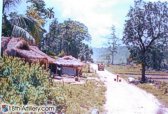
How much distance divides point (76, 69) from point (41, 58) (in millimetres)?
277

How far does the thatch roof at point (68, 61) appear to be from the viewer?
3.04 metres

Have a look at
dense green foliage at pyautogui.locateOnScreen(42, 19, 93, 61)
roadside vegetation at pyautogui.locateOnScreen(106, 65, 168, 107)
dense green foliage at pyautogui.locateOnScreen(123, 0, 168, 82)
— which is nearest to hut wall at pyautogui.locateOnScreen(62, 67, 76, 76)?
dense green foliage at pyautogui.locateOnScreen(42, 19, 93, 61)

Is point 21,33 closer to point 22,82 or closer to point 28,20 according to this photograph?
point 28,20

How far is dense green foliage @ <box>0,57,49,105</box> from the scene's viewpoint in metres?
2.90

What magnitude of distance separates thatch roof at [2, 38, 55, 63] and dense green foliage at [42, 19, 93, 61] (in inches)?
2.4

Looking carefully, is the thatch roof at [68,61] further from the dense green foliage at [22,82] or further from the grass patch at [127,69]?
the grass patch at [127,69]

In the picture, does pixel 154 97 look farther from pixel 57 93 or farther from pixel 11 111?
pixel 11 111

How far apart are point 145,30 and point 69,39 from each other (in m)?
0.61

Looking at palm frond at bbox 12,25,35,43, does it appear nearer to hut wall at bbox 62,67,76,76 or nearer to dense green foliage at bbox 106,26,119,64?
hut wall at bbox 62,67,76,76

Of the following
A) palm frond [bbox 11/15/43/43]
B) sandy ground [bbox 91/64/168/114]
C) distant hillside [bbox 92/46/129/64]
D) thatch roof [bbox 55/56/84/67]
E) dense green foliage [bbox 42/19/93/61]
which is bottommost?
sandy ground [bbox 91/64/168/114]

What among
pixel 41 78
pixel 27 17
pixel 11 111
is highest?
pixel 27 17

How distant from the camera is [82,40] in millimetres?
3049

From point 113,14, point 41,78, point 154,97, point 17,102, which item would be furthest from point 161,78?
point 17,102

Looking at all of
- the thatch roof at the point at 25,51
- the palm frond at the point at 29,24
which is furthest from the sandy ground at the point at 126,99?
the palm frond at the point at 29,24
